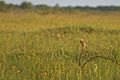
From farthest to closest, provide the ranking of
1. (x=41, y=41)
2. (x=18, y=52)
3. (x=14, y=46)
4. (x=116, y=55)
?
(x=41, y=41) < (x=14, y=46) < (x=18, y=52) < (x=116, y=55)

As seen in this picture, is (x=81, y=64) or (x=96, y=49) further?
(x=96, y=49)

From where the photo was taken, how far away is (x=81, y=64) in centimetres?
516

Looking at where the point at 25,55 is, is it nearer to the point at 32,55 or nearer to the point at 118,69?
the point at 32,55

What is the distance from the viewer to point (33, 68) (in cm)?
496

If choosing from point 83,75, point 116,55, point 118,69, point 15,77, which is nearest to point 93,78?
point 83,75

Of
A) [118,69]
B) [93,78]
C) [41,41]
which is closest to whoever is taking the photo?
[93,78]

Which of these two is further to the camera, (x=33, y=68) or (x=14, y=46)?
(x=14, y=46)

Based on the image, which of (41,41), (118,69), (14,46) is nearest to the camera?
(118,69)

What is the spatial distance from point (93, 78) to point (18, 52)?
2.14 m

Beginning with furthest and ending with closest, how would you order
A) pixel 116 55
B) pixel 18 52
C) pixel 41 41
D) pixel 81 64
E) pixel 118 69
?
pixel 41 41 → pixel 18 52 → pixel 116 55 → pixel 81 64 → pixel 118 69

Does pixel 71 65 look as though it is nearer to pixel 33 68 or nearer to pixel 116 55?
pixel 33 68

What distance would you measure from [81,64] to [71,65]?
22cm

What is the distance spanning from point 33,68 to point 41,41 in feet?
9.09

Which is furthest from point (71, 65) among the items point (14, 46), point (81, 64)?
point (14, 46)
